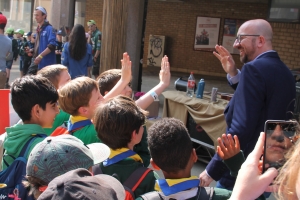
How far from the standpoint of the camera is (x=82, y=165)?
1974 millimetres

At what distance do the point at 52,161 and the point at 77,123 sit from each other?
109 cm

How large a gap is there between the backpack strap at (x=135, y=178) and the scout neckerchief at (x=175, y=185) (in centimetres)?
27

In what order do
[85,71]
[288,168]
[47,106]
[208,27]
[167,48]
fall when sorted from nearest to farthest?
[288,168] < [47,106] < [85,71] < [208,27] < [167,48]

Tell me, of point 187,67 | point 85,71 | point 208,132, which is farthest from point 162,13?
point 208,132

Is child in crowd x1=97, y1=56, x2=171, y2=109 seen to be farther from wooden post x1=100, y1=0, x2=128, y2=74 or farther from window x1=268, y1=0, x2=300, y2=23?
window x1=268, y1=0, x2=300, y2=23

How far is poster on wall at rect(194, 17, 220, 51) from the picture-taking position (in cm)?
1678

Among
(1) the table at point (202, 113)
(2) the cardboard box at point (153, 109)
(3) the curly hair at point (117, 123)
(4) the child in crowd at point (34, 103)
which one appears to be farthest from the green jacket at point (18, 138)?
(2) the cardboard box at point (153, 109)

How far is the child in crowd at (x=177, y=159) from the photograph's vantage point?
2.03m

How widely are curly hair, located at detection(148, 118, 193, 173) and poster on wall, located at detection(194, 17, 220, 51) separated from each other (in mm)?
15009

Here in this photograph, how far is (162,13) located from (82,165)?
1670 cm

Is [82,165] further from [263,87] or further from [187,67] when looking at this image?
[187,67]

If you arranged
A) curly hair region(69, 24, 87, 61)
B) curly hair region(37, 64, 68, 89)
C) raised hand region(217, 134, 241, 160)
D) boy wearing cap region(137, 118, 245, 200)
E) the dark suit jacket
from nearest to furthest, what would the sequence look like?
1. boy wearing cap region(137, 118, 245, 200)
2. raised hand region(217, 134, 241, 160)
3. the dark suit jacket
4. curly hair region(37, 64, 68, 89)
5. curly hair region(69, 24, 87, 61)

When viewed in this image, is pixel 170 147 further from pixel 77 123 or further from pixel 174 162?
pixel 77 123

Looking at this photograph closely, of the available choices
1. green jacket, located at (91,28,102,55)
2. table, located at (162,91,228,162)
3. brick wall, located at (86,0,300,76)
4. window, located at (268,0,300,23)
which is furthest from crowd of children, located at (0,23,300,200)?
brick wall, located at (86,0,300,76)
